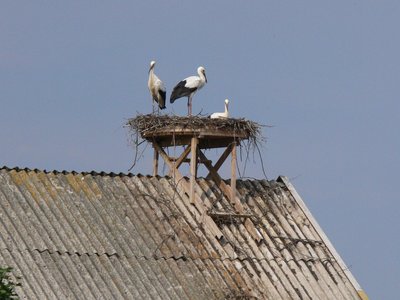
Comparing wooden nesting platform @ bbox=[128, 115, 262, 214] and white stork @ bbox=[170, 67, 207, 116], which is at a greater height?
white stork @ bbox=[170, 67, 207, 116]

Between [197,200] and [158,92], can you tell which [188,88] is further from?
[197,200]

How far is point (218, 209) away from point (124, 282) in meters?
3.53

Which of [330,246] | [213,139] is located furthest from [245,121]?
[330,246]

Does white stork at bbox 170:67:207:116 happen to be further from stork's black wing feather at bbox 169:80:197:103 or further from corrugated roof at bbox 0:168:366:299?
corrugated roof at bbox 0:168:366:299

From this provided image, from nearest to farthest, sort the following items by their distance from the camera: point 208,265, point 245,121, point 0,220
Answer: point 0,220, point 208,265, point 245,121

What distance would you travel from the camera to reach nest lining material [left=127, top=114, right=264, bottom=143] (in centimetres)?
2559

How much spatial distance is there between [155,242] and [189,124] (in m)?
2.41

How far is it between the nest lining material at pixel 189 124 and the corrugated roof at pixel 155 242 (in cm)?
91

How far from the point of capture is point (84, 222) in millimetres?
23500

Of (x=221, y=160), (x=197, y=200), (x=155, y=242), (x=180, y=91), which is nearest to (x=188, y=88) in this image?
(x=180, y=91)

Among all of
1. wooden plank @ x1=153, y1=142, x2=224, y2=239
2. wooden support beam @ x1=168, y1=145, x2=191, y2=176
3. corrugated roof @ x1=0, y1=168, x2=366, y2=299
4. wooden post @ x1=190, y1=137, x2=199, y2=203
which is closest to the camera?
corrugated roof @ x1=0, y1=168, x2=366, y2=299

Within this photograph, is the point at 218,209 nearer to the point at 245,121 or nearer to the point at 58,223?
→ the point at 245,121

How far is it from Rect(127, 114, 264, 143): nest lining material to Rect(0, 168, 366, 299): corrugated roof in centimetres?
91

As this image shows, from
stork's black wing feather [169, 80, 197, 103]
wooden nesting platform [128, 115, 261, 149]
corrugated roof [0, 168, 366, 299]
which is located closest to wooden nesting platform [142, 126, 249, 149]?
wooden nesting platform [128, 115, 261, 149]
